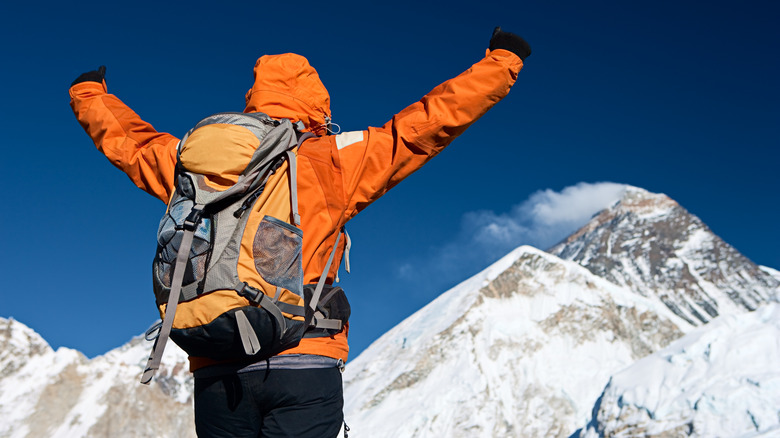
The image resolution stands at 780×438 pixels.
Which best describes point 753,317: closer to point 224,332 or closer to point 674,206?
point 224,332

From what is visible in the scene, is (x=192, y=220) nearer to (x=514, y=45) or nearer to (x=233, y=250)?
(x=233, y=250)

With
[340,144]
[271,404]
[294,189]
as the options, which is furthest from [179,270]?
[340,144]

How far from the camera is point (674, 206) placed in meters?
139

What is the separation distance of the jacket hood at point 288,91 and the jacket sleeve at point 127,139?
0.49 m

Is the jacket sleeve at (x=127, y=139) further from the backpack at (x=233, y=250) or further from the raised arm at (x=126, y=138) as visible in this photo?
the backpack at (x=233, y=250)

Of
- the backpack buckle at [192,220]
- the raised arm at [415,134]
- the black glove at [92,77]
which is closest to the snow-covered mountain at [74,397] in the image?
the black glove at [92,77]

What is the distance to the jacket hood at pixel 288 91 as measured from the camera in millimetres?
2846

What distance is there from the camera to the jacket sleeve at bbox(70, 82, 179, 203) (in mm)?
3053

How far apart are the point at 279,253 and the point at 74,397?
175ft

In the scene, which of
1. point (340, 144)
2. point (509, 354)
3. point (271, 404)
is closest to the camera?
point (271, 404)

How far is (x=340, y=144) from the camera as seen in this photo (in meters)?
2.67

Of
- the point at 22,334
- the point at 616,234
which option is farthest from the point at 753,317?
the point at 616,234

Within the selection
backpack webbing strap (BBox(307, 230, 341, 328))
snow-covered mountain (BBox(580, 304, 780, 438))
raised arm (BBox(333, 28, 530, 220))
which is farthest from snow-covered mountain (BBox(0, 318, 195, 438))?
raised arm (BBox(333, 28, 530, 220))

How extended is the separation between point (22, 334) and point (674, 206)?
124m
